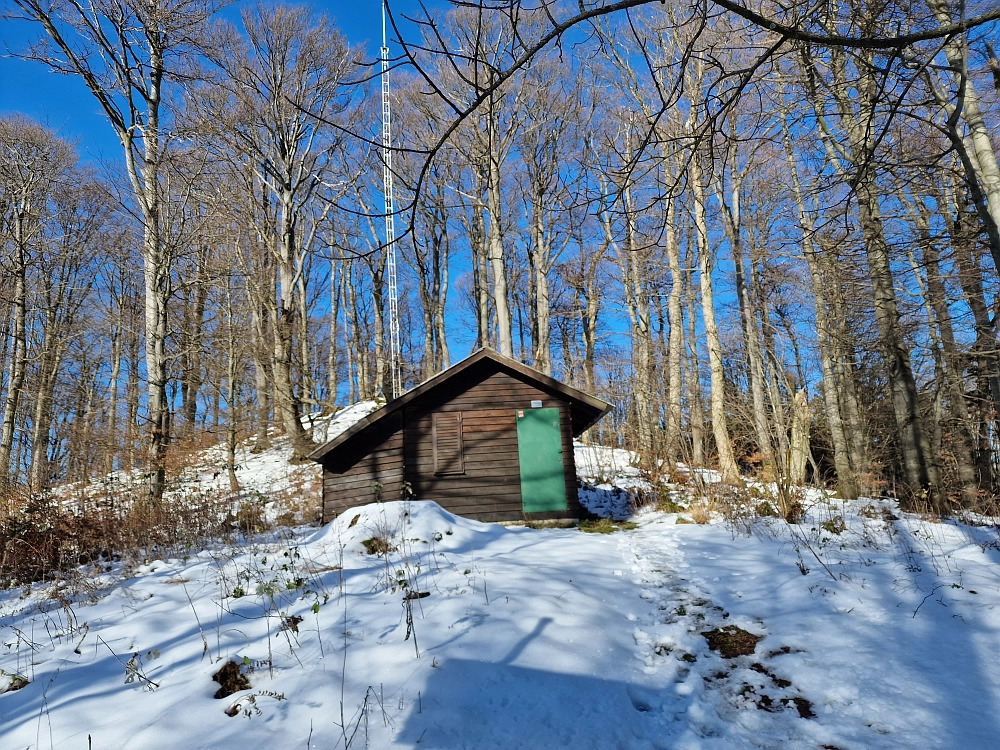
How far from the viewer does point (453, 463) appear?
37.8 feet

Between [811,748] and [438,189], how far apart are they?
72.7ft

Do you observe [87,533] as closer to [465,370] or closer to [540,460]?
[465,370]

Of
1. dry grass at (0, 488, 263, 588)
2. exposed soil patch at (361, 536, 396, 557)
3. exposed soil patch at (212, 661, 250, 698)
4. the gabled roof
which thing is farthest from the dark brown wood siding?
exposed soil patch at (212, 661, 250, 698)

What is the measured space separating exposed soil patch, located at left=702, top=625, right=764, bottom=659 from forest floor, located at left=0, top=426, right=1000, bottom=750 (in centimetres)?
2

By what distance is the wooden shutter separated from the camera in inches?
453

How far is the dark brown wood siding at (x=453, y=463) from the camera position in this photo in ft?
37.4

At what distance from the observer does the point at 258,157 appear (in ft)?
57.6

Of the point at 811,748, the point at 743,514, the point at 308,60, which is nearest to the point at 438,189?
the point at 308,60

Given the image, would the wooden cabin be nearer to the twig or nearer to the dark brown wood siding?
the dark brown wood siding

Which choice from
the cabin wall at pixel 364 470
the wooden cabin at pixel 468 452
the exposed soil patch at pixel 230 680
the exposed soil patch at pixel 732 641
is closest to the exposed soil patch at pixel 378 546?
the exposed soil patch at pixel 230 680

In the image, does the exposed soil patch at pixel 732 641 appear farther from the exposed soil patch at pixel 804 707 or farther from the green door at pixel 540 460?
the green door at pixel 540 460

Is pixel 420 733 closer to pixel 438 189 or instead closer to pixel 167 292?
pixel 167 292

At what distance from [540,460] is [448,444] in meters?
1.95

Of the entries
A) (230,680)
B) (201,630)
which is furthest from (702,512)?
(230,680)
